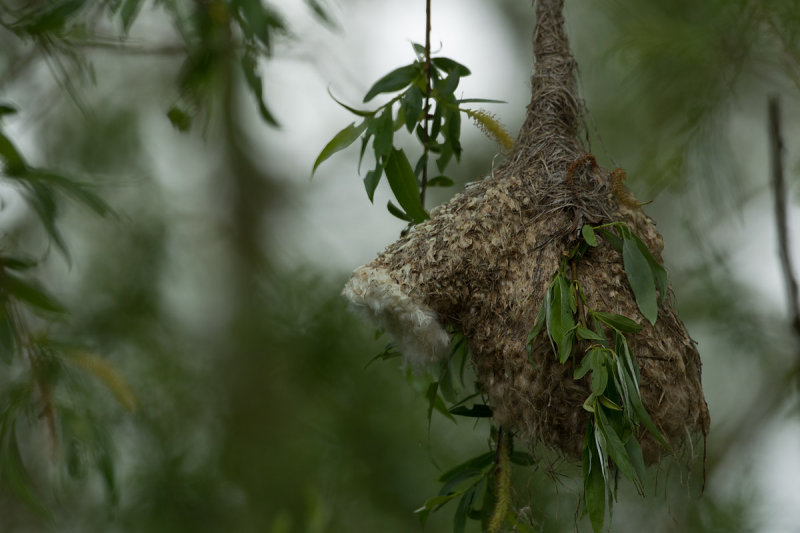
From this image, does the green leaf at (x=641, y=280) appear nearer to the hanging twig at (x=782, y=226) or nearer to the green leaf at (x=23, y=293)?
the hanging twig at (x=782, y=226)

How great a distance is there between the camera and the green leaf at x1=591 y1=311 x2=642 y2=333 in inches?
36.7

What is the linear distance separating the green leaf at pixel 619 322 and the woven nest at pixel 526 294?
5 cm

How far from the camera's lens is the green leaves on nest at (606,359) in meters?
0.90

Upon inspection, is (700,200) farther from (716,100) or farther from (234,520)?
(234,520)

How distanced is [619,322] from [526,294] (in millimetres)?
133

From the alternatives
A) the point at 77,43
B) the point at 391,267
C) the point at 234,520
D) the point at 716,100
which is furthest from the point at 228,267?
the point at 391,267

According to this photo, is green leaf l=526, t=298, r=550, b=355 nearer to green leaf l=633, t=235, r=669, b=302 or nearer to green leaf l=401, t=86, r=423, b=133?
green leaf l=633, t=235, r=669, b=302

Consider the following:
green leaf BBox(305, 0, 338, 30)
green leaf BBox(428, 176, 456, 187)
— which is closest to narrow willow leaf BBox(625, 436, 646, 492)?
green leaf BBox(428, 176, 456, 187)

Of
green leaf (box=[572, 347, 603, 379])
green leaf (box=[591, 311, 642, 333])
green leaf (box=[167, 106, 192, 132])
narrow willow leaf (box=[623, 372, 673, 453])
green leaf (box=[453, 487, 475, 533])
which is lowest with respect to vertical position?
green leaf (box=[453, 487, 475, 533])

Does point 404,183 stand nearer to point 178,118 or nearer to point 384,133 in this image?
point 384,133

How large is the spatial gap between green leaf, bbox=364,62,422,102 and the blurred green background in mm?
279

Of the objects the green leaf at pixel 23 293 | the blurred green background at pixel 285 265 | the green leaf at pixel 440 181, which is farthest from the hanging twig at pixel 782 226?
the green leaf at pixel 23 293

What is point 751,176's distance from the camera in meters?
2.51

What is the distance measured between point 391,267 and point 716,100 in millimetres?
1087
